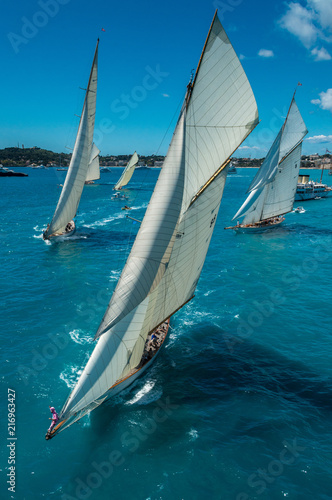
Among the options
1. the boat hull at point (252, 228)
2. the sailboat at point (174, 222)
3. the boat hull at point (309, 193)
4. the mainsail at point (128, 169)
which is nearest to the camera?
the sailboat at point (174, 222)

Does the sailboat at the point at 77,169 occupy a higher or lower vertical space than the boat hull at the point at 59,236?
higher

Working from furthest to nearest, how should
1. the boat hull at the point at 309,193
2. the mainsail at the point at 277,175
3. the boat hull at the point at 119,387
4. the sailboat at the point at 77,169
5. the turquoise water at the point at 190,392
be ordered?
the boat hull at the point at 309,193
the mainsail at the point at 277,175
the sailboat at the point at 77,169
the boat hull at the point at 119,387
the turquoise water at the point at 190,392

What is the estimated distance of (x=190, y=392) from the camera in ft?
69.6

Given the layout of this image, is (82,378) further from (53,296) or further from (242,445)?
(53,296)

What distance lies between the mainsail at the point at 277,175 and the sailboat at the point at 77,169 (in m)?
30.2

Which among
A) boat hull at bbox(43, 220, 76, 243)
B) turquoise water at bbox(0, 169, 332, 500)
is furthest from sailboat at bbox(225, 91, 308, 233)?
boat hull at bbox(43, 220, 76, 243)

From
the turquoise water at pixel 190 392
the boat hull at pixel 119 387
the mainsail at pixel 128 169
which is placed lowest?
the turquoise water at pixel 190 392

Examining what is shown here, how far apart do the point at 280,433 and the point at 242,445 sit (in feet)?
8.21

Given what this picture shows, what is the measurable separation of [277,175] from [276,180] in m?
1.01

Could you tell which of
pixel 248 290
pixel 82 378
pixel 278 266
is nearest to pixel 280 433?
pixel 82 378

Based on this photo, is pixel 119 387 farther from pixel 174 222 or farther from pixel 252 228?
pixel 252 228

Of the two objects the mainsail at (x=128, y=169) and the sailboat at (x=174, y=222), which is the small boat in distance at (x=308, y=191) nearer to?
the mainsail at (x=128, y=169)

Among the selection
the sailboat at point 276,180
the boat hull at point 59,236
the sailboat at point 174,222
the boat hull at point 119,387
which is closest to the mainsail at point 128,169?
the sailboat at point 276,180

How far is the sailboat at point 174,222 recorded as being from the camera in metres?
17.4
